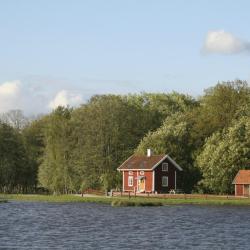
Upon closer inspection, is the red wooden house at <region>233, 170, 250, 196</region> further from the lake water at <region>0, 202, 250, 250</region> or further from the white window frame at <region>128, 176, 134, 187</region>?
the white window frame at <region>128, 176, 134, 187</region>

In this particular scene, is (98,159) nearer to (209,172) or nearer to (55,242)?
(209,172)

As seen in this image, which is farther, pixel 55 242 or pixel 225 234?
pixel 225 234

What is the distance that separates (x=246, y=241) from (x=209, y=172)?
44.2 m

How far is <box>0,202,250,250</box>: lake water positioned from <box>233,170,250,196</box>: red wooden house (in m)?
11.7

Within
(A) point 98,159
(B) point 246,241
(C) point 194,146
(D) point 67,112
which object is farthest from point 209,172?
(B) point 246,241

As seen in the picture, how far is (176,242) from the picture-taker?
134 ft

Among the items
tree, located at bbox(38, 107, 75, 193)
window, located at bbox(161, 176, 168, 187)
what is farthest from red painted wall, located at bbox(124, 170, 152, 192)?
tree, located at bbox(38, 107, 75, 193)

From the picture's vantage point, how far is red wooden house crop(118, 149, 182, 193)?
3538 inches

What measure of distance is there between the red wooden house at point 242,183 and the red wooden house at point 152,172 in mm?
10733

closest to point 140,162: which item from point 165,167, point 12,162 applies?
point 165,167

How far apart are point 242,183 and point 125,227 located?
33554 mm

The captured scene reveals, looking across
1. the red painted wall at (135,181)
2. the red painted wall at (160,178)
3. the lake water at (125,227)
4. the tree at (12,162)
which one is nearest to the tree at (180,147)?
the red painted wall at (160,178)

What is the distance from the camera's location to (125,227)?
49.9m

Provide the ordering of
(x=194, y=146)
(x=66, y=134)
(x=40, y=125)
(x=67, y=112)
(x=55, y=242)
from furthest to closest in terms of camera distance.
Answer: (x=40, y=125), (x=67, y=112), (x=66, y=134), (x=194, y=146), (x=55, y=242)
